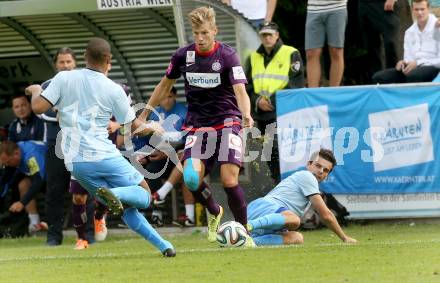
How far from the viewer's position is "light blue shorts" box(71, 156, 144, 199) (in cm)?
1057

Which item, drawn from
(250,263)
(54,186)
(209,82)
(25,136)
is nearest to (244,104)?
(209,82)

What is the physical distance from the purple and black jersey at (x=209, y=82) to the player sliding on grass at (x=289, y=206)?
0.99m

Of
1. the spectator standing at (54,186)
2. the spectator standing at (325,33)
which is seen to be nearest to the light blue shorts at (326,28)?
the spectator standing at (325,33)

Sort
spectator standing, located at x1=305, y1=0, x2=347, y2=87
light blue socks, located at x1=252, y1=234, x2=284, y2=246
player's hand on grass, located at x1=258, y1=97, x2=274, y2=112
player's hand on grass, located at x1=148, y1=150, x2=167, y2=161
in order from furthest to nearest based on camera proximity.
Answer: player's hand on grass, located at x1=148, y1=150, x2=167, y2=161 < spectator standing, located at x1=305, y1=0, x2=347, y2=87 < player's hand on grass, located at x1=258, y1=97, x2=274, y2=112 < light blue socks, located at x1=252, y1=234, x2=284, y2=246

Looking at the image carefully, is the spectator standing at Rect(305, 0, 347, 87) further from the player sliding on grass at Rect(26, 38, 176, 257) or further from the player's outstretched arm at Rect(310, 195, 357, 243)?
the player sliding on grass at Rect(26, 38, 176, 257)

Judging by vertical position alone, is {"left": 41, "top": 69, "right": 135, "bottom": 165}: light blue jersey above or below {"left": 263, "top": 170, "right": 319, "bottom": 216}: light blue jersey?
above

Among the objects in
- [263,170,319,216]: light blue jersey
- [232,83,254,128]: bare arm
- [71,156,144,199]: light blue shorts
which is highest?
[232,83,254,128]: bare arm

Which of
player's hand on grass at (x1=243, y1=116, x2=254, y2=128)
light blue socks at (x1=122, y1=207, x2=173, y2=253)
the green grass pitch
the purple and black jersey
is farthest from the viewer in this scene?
the purple and black jersey

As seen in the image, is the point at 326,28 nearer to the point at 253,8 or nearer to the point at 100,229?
the point at 253,8

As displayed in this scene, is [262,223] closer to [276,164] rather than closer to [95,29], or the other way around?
[276,164]

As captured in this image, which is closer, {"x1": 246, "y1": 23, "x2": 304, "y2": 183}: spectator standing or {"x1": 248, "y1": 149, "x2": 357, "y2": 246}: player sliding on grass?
{"x1": 248, "y1": 149, "x2": 357, "y2": 246}: player sliding on grass

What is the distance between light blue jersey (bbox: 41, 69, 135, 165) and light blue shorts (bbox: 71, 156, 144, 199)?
57 mm

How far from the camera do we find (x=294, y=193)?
40.7 ft

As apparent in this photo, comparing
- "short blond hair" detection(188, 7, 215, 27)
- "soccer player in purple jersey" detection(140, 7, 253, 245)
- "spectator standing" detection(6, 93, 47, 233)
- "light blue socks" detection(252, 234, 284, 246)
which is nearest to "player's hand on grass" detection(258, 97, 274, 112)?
"soccer player in purple jersey" detection(140, 7, 253, 245)
